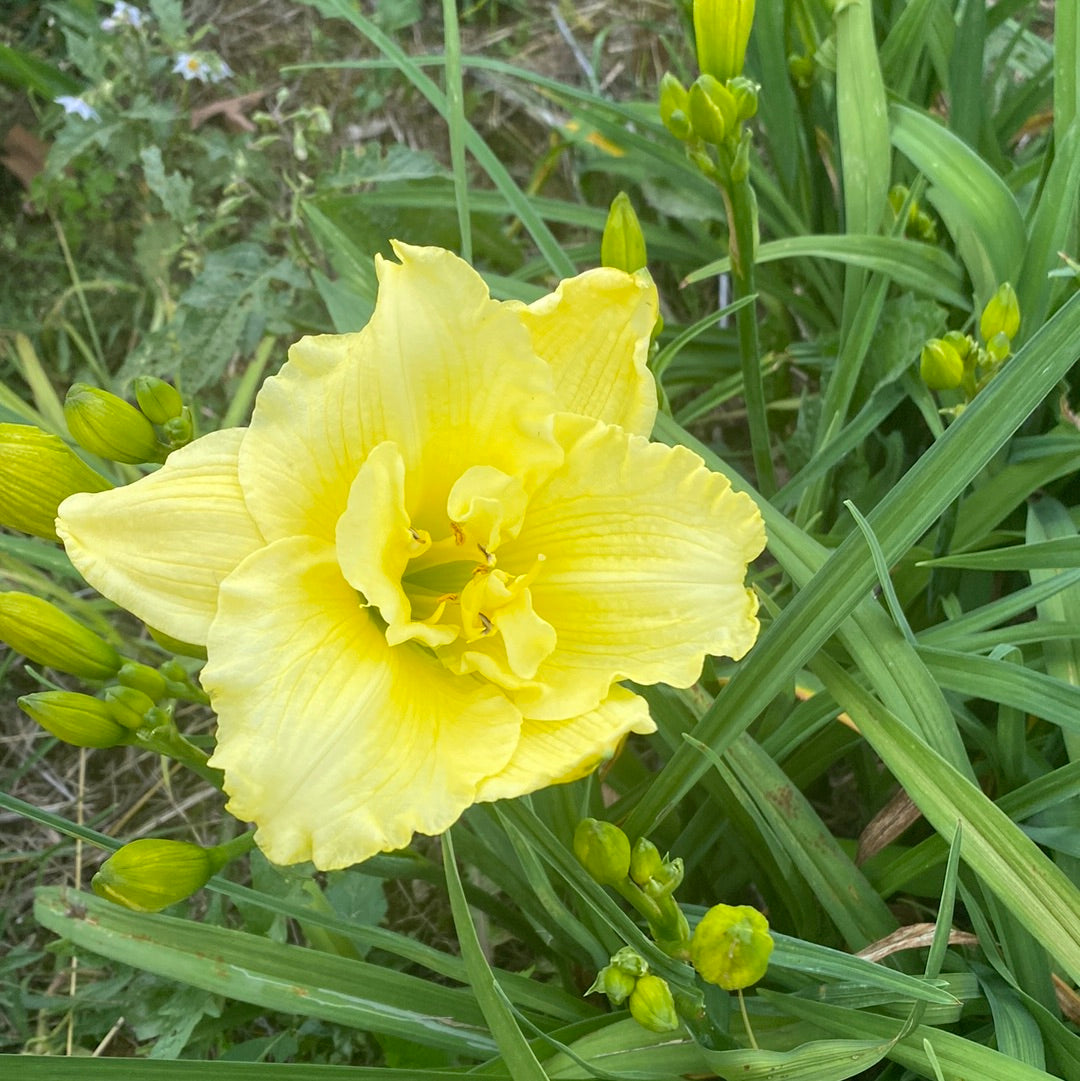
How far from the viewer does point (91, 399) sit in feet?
3.53

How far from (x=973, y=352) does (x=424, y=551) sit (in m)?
0.76

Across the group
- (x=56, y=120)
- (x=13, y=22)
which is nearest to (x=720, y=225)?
(x=56, y=120)

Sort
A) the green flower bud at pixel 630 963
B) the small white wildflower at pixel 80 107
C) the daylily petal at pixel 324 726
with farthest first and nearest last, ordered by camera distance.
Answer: the small white wildflower at pixel 80 107, the green flower bud at pixel 630 963, the daylily petal at pixel 324 726

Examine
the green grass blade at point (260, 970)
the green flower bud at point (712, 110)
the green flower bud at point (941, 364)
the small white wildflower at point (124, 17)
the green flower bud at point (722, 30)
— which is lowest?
the green grass blade at point (260, 970)

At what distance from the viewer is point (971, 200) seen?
1531mm

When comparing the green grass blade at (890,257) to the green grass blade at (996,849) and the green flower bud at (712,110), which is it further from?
the green grass blade at (996,849)

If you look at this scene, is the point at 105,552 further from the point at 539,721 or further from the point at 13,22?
the point at 13,22

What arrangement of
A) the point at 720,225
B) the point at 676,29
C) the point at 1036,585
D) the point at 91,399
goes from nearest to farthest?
the point at 91,399, the point at 1036,585, the point at 720,225, the point at 676,29

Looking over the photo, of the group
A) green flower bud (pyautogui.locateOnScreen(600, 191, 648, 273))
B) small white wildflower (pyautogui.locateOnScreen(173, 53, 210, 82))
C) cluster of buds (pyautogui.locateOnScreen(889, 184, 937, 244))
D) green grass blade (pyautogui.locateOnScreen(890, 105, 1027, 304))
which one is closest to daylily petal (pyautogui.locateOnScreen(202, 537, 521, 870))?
green flower bud (pyautogui.locateOnScreen(600, 191, 648, 273))

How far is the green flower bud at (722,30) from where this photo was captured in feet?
4.15

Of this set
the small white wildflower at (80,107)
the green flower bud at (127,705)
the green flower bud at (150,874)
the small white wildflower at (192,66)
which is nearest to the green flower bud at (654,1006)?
the green flower bud at (150,874)

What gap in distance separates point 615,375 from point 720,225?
1162mm

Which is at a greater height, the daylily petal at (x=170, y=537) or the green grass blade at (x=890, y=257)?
the green grass blade at (x=890, y=257)

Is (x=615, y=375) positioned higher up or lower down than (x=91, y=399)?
higher up
